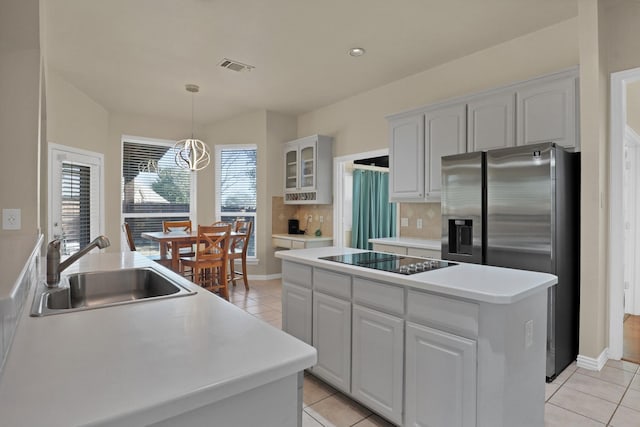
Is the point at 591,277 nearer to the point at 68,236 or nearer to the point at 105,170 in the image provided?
the point at 68,236

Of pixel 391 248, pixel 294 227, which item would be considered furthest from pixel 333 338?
pixel 294 227

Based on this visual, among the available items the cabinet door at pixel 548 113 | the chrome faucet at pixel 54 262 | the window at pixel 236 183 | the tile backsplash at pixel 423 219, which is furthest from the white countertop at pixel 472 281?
the window at pixel 236 183

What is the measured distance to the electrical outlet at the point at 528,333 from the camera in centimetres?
165

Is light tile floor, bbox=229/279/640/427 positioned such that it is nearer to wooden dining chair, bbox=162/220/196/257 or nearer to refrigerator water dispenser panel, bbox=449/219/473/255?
refrigerator water dispenser panel, bbox=449/219/473/255

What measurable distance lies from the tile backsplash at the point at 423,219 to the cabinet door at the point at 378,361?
2.38 meters

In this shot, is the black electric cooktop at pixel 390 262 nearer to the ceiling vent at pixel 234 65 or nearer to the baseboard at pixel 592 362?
the baseboard at pixel 592 362

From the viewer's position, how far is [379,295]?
192 centimetres

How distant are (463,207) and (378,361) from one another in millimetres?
Answer: 1660

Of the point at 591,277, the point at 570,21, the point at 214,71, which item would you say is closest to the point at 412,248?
the point at 591,277

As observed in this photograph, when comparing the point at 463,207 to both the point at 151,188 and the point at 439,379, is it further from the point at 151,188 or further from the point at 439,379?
the point at 151,188

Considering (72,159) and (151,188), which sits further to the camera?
(151,188)

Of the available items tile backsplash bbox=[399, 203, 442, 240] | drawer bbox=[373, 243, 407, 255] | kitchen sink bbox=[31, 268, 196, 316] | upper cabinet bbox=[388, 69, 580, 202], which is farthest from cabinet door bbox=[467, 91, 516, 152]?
kitchen sink bbox=[31, 268, 196, 316]

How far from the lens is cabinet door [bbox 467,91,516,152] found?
10.1 ft

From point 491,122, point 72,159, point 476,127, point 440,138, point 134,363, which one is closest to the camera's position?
point 134,363
